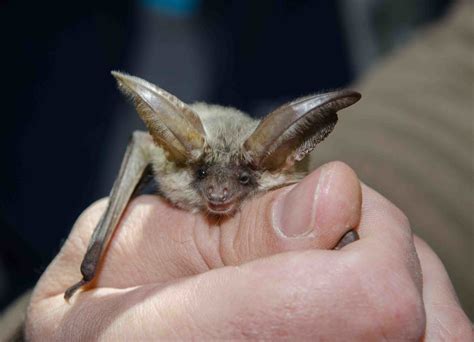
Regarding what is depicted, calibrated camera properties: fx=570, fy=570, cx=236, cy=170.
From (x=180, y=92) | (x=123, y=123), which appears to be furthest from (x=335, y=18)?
(x=123, y=123)

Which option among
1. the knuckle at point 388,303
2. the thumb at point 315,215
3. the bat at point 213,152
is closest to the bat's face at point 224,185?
the bat at point 213,152

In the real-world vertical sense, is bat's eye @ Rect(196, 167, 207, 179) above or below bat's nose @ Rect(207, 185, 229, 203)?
above

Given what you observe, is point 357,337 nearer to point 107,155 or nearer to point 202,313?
point 202,313

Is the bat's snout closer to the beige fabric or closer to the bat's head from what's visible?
the bat's head

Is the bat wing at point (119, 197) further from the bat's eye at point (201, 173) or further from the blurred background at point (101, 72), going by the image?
the blurred background at point (101, 72)

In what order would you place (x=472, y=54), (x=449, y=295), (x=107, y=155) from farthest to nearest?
(x=107, y=155), (x=472, y=54), (x=449, y=295)

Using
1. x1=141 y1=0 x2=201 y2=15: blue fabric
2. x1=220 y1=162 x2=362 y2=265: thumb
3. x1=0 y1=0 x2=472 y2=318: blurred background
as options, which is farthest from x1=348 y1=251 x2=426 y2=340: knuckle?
x1=141 y1=0 x2=201 y2=15: blue fabric

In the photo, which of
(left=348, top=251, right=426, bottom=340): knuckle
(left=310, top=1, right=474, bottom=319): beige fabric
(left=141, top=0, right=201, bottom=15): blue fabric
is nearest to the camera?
(left=348, top=251, right=426, bottom=340): knuckle
